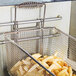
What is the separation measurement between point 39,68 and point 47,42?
37 centimetres

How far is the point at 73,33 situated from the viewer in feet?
4.09

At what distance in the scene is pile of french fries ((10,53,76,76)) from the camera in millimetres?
824

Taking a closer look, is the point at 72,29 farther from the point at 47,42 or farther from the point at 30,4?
the point at 30,4

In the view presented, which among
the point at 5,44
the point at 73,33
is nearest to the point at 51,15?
the point at 73,33

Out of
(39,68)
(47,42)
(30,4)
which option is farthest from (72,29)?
(39,68)

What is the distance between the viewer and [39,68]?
0.81 metres

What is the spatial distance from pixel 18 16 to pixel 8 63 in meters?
0.25

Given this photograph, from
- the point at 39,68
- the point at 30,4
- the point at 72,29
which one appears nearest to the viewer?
the point at 39,68

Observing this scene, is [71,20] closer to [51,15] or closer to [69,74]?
[51,15]

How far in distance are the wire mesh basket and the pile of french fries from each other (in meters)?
0.09

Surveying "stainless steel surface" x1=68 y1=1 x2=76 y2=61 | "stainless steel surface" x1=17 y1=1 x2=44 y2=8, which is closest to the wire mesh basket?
"stainless steel surface" x1=68 y1=1 x2=76 y2=61

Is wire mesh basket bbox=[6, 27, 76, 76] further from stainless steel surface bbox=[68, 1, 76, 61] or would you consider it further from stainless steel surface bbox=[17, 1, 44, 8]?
stainless steel surface bbox=[17, 1, 44, 8]

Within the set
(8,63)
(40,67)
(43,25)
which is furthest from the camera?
(43,25)

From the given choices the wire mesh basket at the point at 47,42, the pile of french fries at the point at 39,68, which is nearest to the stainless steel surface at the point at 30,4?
the wire mesh basket at the point at 47,42
